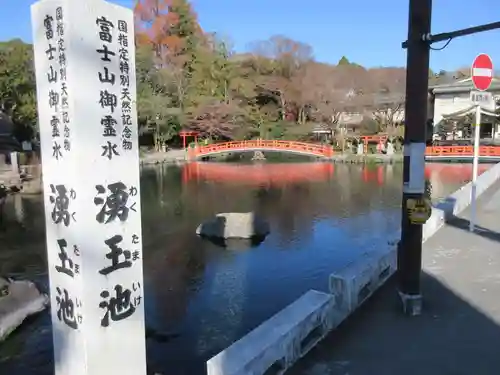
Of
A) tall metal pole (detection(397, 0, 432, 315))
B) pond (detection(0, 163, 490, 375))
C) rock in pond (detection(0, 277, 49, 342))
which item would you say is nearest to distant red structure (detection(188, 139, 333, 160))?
pond (detection(0, 163, 490, 375))

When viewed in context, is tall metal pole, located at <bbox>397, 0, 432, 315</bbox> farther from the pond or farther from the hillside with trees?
the hillside with trees

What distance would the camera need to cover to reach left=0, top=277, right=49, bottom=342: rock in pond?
17.8ft

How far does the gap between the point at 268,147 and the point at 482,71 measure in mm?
22214

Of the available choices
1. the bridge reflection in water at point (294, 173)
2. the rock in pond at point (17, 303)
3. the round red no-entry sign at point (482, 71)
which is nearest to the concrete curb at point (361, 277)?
the round red no-entry sign at point (482, 71)

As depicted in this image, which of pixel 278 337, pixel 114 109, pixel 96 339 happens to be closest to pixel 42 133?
pixel 114 109

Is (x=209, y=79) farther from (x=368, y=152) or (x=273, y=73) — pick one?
(x=368, y=152)

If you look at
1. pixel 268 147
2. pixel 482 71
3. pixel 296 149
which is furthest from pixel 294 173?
pixel 482 71

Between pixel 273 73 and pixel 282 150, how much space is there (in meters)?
8.07

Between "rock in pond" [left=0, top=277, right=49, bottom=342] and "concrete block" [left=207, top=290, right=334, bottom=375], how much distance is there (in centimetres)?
391

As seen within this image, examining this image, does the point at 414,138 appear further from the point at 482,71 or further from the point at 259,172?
the point at 259,172

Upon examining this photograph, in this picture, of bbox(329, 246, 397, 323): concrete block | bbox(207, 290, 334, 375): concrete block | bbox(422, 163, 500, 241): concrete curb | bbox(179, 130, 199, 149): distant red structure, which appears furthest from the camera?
bbox(179, 130, 199, 149): distant red structure

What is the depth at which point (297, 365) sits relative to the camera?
9.75 ft

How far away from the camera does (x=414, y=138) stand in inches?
134

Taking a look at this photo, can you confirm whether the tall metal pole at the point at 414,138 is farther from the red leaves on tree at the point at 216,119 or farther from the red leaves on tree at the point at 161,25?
the red leaves on tree at the point at 161,25
